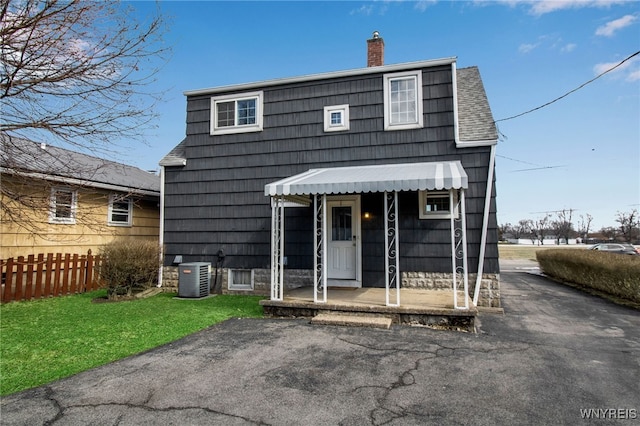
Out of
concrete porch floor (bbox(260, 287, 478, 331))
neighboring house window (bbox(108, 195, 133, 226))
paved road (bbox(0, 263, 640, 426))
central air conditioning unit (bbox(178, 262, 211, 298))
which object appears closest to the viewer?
paved road (bbox(0, 263, 640, 426))

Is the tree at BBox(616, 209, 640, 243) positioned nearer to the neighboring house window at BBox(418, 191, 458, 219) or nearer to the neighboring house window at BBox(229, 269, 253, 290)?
the neighboring house window at BBox(418, 191, 458, 219)

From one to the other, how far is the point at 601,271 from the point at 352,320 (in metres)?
9.21

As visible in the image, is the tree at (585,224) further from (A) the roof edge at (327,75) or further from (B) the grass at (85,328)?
(B) the grass at (85,328)

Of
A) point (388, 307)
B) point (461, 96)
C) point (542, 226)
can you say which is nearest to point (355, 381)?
point (388, 307)

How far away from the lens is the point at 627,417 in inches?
122

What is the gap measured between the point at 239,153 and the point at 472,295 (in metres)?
7.42

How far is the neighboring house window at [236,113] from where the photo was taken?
1006cm

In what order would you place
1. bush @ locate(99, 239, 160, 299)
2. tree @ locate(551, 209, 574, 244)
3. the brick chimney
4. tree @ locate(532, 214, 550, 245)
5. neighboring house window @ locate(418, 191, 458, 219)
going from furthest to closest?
tree @ locate(532, 214, 550, 245) → tree @ locate(551, 209, 574, 244) → the brick chimney → bush @ locate(99, 239, 160, 299) → neighboring house window @ locate(418, 191, 458, 219)

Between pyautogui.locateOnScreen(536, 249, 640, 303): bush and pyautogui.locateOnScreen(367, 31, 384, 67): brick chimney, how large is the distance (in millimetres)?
8998

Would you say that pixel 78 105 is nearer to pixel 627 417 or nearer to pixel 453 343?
pixel 453 343

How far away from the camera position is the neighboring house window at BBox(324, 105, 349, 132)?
366 inches

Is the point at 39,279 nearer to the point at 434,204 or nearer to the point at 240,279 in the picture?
the point at 240,279

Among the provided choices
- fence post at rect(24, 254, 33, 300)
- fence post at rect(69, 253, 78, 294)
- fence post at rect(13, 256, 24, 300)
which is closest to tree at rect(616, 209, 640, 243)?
A: fence post at rect(69, 253, 78, 294)

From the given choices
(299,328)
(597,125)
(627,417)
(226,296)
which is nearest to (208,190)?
(226,296)
